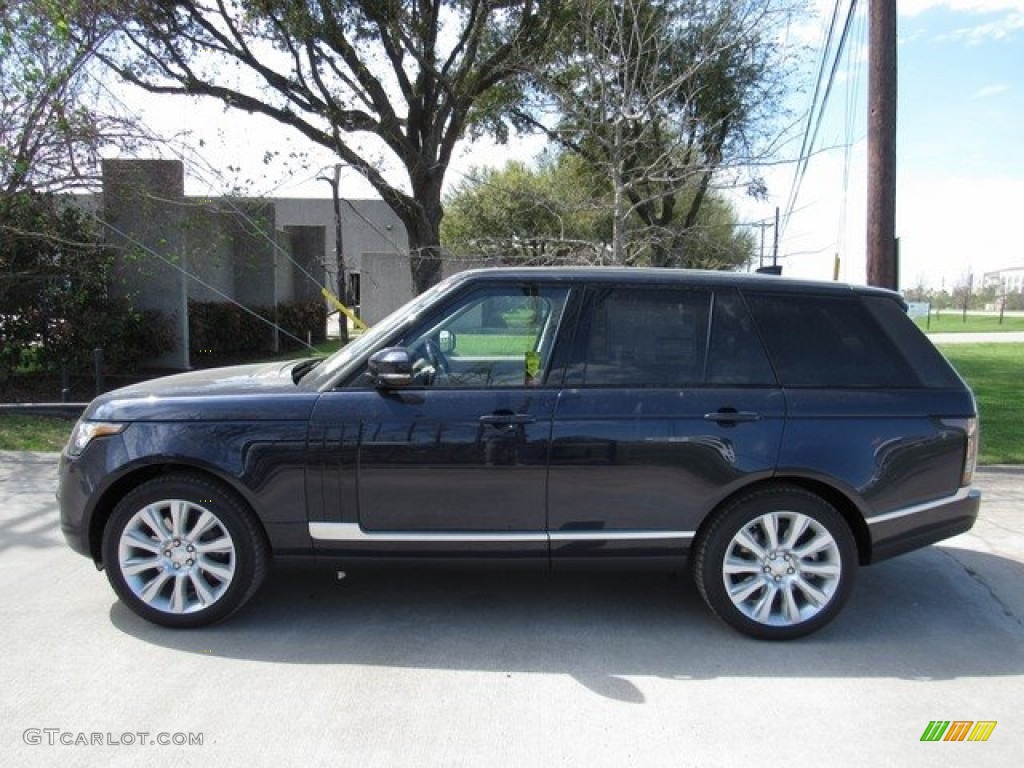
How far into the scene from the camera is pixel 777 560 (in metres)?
3.96

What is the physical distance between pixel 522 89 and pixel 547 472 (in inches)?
546

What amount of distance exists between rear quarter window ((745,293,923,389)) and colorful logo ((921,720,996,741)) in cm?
159

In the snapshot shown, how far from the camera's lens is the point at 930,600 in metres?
4.62

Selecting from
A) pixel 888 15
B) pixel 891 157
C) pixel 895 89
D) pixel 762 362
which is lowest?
pixel 762 362

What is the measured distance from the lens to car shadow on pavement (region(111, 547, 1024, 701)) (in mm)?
3727

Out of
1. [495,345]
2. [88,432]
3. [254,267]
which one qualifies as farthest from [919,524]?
[254,267]

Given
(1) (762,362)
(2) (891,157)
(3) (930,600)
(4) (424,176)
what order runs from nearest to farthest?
(1) (762,362) → (3) (930,600) → (2) (891,157) → (4) (424,176)

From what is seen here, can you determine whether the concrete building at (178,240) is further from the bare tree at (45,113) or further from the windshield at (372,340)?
the windshield at (372,340)

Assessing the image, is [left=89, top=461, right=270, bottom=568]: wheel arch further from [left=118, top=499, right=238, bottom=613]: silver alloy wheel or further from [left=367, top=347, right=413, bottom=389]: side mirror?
[left=367, top=347, right=413, bottom=389]: side mirror

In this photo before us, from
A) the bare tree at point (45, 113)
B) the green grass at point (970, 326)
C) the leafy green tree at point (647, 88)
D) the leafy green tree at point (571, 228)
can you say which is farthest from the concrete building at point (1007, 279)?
the bare tree at point (45, 113)

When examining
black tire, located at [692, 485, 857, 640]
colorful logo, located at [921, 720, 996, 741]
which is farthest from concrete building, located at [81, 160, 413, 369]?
colorful logo, located at [921, 720, 996, 741]

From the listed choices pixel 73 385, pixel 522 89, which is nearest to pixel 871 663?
pixel 73 385

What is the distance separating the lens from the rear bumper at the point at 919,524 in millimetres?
4027

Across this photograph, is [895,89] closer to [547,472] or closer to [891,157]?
[891,157]
